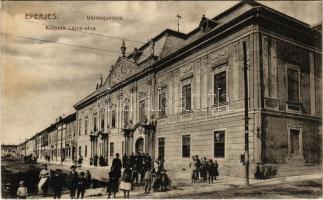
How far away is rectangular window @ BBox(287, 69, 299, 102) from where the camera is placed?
1073cm

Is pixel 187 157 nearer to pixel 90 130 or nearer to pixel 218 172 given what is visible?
pixel 218 172

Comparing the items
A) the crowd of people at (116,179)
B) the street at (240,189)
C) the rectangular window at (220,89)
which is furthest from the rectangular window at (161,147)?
the street at (240,189)

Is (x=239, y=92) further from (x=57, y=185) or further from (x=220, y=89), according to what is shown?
(x=57, y=185)

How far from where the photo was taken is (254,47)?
10.4 metres

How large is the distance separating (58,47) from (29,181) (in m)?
4.11

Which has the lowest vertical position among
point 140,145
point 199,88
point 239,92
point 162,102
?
point 140,145

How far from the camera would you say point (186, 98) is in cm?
1257

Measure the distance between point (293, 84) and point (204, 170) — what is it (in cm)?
367

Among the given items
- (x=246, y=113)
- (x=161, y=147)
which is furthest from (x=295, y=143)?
(x=161, y=147)

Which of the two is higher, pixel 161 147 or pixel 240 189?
pixel 161 147

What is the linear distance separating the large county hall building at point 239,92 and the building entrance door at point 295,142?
1.1 inches

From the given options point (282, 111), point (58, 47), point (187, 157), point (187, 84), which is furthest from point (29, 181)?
point (282, 111)

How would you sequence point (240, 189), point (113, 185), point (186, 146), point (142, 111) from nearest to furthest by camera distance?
point (240, 189) < point (113, 185) < point (186, 146) < point (142, 111)

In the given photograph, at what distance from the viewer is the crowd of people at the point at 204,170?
1061 centimetres
